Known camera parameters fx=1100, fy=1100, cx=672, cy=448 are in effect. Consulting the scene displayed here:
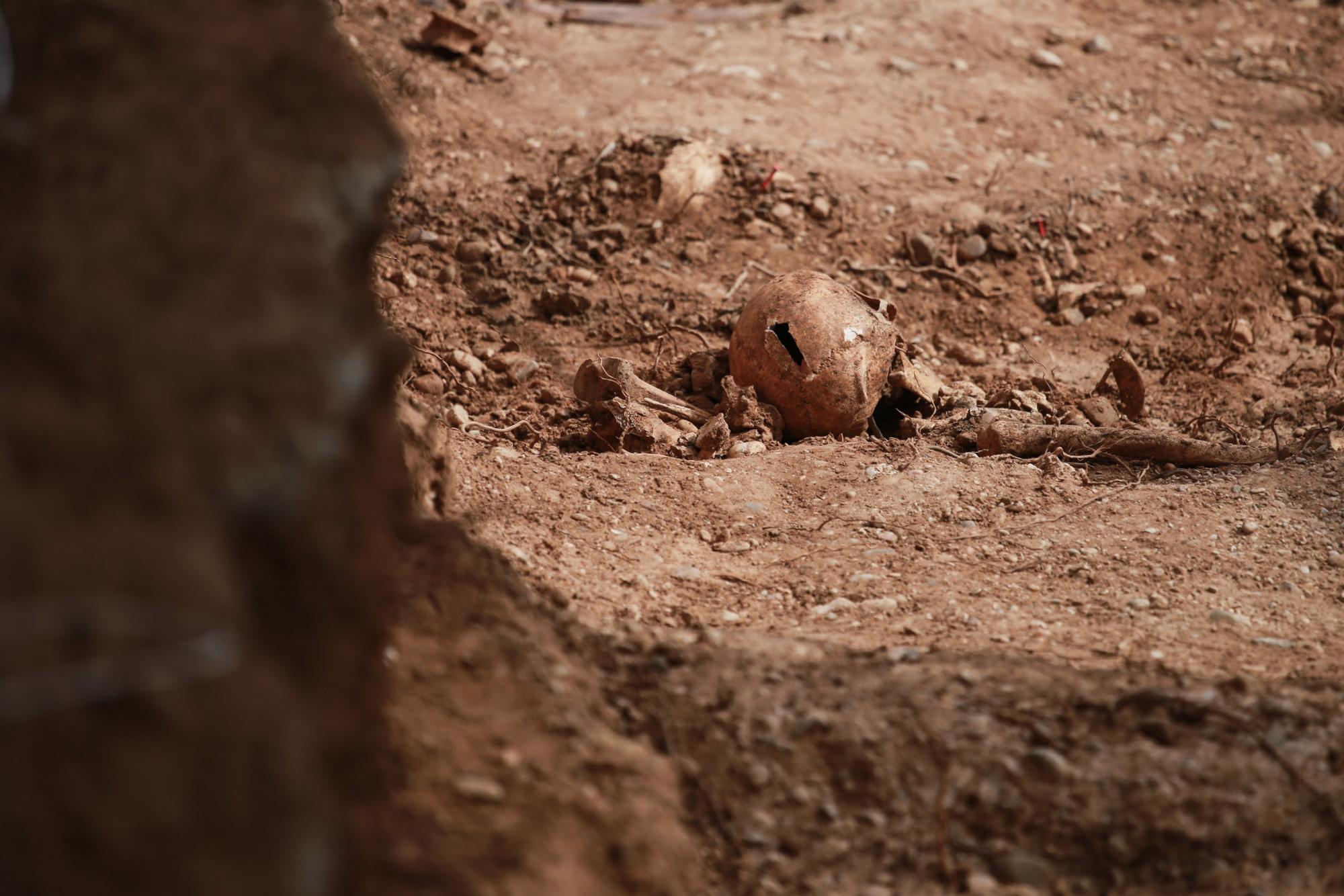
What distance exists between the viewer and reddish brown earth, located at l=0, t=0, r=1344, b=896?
4.20 ft

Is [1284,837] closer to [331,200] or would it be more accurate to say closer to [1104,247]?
[331,200]

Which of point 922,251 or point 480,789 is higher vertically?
point 922,251

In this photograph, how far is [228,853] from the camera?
1.21 m

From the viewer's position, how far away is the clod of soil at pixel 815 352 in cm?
407

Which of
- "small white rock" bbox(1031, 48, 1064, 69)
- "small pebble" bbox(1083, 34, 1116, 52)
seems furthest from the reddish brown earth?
"small pebble" bbox(1083, 34, 1116, 52)

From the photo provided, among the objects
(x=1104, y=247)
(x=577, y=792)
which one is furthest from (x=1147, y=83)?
(x=577, y=792)

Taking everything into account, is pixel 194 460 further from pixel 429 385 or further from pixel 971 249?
pixel 971 249

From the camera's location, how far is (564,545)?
3365 millimetres

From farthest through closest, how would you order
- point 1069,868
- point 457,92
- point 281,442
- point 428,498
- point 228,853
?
point 457,92
point 428,498
point 1069,868
point 281,442
point 228,853

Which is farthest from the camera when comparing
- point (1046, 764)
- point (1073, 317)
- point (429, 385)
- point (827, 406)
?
point (1073, 317)

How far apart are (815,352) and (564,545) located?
1285mm

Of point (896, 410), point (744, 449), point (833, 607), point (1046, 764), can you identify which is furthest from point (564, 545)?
point (896, 410)

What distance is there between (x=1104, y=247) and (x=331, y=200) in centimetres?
512

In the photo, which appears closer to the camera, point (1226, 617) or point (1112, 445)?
point (1226, 617)
